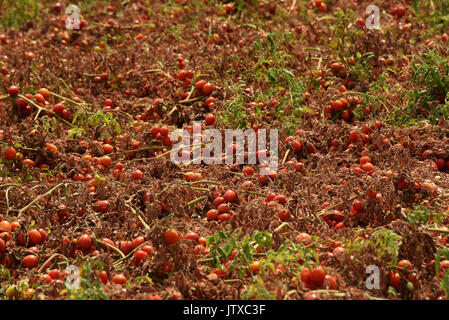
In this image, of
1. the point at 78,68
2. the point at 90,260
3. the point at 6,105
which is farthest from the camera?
the point at 78,68

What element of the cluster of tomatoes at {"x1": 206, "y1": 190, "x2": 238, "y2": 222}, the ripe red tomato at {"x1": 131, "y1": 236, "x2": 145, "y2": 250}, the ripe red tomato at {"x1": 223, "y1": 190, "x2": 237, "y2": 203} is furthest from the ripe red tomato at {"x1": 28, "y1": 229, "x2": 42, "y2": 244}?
the ripe red tomato at {"x1": 223, "y1": 190, "x2": 237, "y2": 203}

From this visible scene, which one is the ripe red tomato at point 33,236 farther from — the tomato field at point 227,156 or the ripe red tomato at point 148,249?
the ripe red tomato at point 148,249

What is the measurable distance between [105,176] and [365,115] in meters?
2.18

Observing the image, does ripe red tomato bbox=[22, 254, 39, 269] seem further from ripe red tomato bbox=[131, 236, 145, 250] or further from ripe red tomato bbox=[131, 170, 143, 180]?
ripe red tomato bbox=[131, 170, 143, 180]

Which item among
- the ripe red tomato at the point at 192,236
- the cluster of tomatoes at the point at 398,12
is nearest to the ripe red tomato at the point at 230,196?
the ripe red tomato at the point at 192,236

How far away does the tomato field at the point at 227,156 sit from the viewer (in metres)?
3.45

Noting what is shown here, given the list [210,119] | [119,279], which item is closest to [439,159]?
[210,119]

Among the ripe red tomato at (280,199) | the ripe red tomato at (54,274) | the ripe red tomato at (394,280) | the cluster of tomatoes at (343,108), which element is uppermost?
the cluster of tomatoes at (343,108)

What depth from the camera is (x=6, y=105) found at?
614 cm

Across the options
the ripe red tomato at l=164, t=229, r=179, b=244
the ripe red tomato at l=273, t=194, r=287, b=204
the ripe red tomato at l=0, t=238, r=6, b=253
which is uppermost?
the ripe red tomato at l=273, t=194, r=287, b=204

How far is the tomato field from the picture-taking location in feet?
11.3
